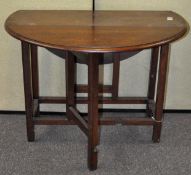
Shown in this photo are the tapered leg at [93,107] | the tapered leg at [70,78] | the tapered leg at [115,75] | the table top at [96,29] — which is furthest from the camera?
the tapered leg at [115,75]

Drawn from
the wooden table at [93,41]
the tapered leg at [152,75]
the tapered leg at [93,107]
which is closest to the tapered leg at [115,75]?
the wooden table at [93,41]

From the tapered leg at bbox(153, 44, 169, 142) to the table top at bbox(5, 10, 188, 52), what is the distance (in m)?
0.16

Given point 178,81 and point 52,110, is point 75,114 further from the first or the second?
point 178,81

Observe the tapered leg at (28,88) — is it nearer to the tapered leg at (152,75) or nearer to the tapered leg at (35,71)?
the tapered leg at (35,71)

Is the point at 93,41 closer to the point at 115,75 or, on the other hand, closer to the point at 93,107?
the point at 93,107

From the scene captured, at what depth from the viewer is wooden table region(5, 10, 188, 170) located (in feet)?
4.95

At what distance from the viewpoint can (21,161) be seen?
6.32ft

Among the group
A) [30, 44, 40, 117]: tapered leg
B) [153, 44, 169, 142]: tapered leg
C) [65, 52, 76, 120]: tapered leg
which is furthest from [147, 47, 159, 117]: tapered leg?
[30, 44, 40, 117]: tapered leg

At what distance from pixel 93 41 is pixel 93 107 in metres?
0.37

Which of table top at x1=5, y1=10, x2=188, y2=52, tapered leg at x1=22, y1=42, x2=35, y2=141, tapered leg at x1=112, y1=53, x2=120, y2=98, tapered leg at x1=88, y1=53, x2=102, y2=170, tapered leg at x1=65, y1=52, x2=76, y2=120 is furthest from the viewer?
tapered leg at x1=112, y1=53, x2=120, y2=98

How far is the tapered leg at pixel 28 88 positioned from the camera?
183 cm

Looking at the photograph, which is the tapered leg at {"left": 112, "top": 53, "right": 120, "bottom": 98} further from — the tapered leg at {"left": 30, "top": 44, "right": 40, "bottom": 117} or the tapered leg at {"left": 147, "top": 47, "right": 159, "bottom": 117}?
the tapered leg at {"left": 30, "top": 44, "right": 40, "bottom": 117}

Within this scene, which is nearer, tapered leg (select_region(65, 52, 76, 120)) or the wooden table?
the wooden table

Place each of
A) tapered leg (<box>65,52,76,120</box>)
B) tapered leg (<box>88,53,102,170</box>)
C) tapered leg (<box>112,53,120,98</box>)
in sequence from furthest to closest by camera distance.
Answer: tapered leg (<box>112,53,120,98</box>) < tapered leg (<box>65,52,76,120</box>) < tapered leg (<box>88,53,102,170</box>)
